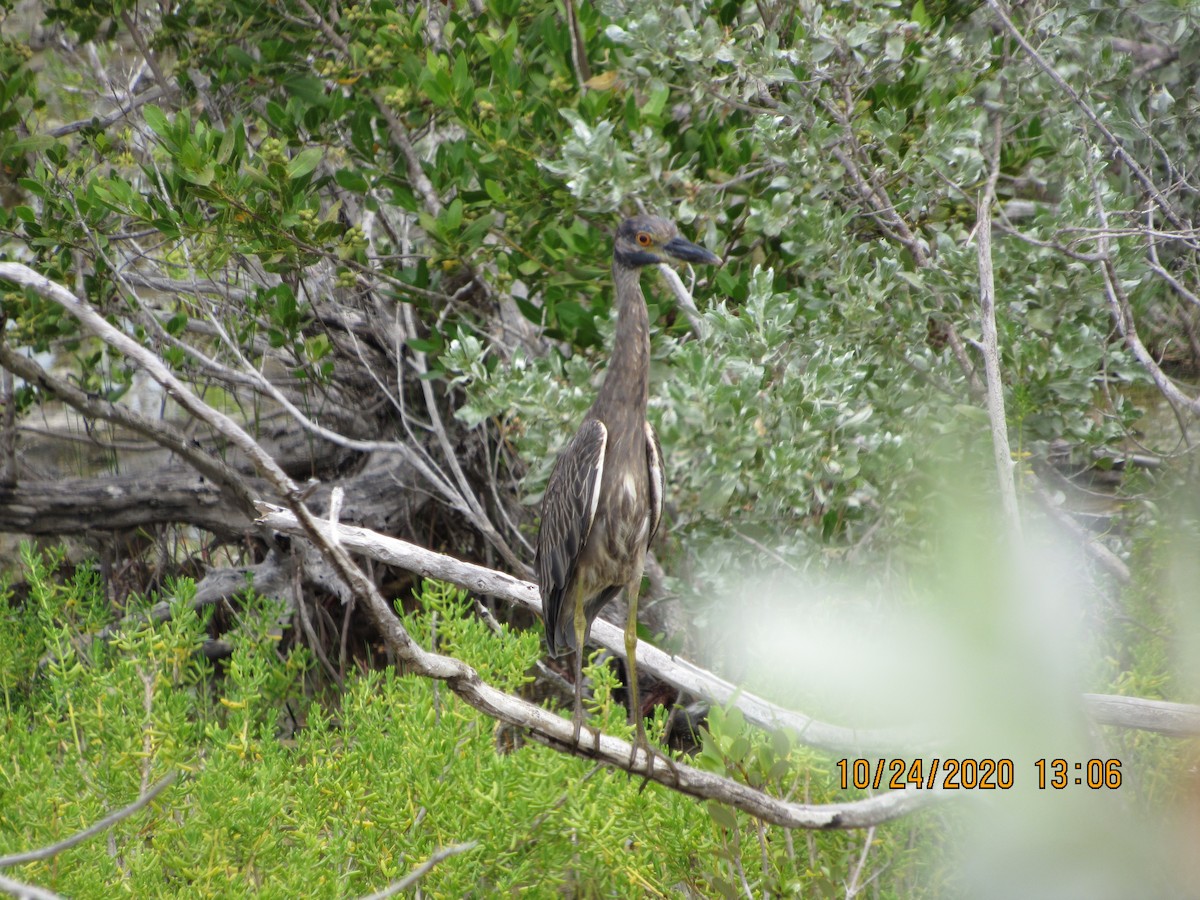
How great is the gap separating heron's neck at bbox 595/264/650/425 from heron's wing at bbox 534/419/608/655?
89mm

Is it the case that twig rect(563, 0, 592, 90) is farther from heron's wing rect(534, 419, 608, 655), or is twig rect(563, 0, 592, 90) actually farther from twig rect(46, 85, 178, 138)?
twig rect(46, 85, 178, 138)

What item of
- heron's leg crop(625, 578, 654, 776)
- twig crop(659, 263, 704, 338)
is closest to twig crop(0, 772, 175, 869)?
heron's leg crop(625, 578, 654, 776)

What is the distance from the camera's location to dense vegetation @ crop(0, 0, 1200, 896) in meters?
2.48

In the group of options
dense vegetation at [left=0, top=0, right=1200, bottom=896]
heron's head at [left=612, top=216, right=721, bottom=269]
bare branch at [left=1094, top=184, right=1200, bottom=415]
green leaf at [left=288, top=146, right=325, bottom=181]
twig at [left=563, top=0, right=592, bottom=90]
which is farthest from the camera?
twig at [left=563, top=0, right=592, bottom=90]

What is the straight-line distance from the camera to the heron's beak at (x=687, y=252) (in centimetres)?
293

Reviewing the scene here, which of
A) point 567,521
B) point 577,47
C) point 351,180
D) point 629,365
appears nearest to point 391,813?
point 567,521

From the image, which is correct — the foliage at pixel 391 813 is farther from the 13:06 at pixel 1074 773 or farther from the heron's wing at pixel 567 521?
the 13:06 at pixel 1074 773

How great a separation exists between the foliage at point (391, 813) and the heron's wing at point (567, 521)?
0.62ft

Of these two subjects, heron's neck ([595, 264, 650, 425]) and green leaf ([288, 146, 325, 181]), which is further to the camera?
green leaf ([288, 146, 325, 181])

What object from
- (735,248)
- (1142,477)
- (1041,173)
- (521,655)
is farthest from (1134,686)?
(735,248)

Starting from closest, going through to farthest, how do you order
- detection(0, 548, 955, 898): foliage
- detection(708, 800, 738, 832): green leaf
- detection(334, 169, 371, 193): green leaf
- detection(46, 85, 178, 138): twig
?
detection(708, 800, 738, 832): green leaf
detection(0, 548, 955, 898): foliage
detection(334, 169, 371, 193): green leaf
detection(46, 85, 178, 138): twig

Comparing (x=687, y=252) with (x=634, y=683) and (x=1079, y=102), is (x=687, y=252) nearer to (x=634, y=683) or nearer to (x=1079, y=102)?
(x=1079, y=102)

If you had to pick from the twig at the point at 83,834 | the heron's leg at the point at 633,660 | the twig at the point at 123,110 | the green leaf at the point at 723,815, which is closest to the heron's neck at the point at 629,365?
the heron's leg at the point at 633,660

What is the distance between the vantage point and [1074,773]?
0.50 m
